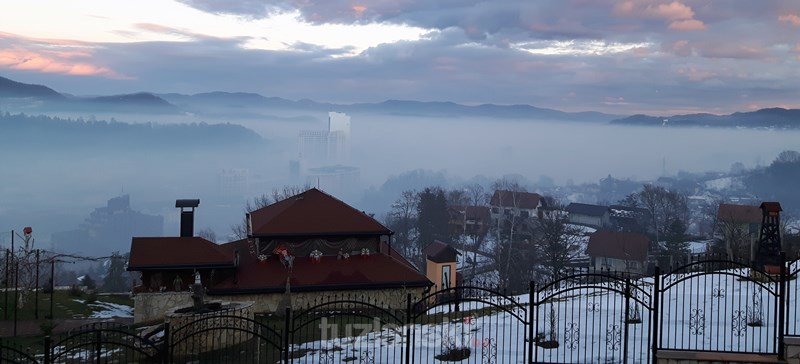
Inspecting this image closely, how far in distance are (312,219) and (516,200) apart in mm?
50689

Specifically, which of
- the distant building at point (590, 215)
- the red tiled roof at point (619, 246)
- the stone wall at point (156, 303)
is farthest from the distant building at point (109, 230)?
the stone wall at point (156, 303)

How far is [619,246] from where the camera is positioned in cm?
5241

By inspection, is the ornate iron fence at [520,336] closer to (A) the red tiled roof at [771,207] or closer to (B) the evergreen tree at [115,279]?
(A) the red tiled roof at [771,207]

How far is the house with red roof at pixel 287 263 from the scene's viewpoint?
21969 millimetres

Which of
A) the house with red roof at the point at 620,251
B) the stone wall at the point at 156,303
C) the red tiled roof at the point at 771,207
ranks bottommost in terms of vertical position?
the house with red roof at the point at 620,251

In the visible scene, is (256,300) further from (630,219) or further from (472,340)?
(630,219)

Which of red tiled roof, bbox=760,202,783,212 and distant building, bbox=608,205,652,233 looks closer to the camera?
red tiled roof, bbox=760,202,783,212

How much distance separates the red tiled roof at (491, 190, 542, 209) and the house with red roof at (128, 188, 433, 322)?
4751cm

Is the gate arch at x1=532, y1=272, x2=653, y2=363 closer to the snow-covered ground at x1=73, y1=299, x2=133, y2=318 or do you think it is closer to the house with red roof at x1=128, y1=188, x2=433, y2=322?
the house with red roof at x1=128, y1=188, x2=433, y2=322

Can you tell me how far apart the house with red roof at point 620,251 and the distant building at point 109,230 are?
4636 cm

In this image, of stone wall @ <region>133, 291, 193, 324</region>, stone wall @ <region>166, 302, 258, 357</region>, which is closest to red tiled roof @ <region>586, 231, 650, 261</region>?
stone wall @ <region>133, 291, 193, 324</region>

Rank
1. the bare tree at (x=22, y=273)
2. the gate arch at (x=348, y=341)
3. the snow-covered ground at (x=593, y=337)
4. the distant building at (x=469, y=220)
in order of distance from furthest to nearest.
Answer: the distant building at (x=469, y=220) < the bare tree at (x=22, y=273) < the gate arch at (x=348, y=341) < the snow-covered ground at (x=593, y=337)

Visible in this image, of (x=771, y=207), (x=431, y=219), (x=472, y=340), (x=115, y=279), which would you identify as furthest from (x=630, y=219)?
(x=472, y=340)

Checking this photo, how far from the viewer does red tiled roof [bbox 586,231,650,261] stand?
166 ft
